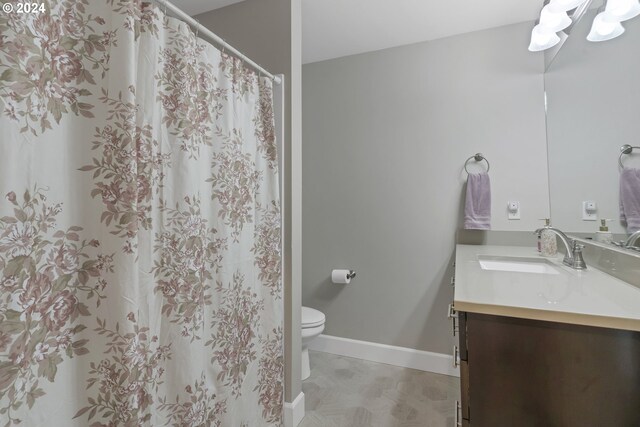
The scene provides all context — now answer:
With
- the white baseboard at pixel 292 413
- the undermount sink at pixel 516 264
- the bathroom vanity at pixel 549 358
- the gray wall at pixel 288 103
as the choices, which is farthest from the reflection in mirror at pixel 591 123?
the white baseboard at pixel 292 413

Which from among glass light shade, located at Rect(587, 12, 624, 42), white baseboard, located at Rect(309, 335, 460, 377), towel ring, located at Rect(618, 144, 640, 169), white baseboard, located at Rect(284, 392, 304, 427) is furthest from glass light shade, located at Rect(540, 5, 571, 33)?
white baseboard, located at Rect(284, 392, 304, 427)

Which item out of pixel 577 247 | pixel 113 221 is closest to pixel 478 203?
pixel 577 247

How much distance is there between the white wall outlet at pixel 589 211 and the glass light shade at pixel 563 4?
102cm

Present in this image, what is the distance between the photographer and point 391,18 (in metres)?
1.99

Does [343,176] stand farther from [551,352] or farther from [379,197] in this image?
[551,352]

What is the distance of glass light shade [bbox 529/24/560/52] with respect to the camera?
5.64 feet

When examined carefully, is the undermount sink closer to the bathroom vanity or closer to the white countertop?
the white countertop

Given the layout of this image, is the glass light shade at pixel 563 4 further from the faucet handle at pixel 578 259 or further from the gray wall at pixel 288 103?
the gray wall at pixel 288 103

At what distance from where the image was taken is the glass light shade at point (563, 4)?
148 cm

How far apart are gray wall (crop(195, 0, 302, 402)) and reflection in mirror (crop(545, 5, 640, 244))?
1470 mm

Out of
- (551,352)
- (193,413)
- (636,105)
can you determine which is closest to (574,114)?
(636,105)

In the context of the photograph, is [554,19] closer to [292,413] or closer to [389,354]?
[389,354]

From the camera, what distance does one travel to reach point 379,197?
236cm

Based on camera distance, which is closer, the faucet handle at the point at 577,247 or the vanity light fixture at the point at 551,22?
the faucet handle at the point at 577,247
